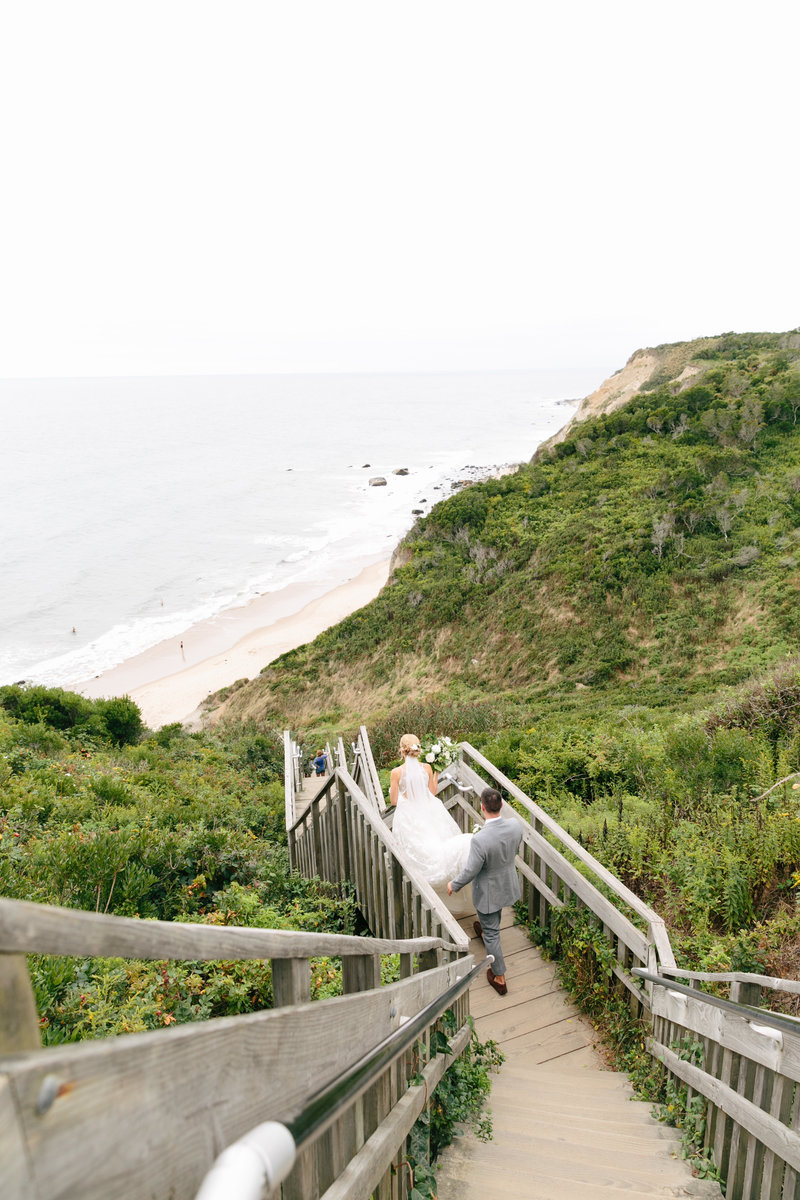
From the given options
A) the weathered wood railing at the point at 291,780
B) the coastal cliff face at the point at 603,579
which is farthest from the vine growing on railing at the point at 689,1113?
the coastal cliff face at the point at 603,579

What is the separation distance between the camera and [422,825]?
6.52 meters

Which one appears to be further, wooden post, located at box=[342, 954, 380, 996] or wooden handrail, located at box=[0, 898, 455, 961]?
wooden post, located at box=[342, 954, 380, 996]

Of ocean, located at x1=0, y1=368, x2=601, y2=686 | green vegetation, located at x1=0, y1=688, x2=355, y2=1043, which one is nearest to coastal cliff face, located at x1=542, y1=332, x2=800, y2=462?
ocean, located at x1=0, y1=368, x2=601, y2=686

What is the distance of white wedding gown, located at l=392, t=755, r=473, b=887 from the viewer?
250 inches

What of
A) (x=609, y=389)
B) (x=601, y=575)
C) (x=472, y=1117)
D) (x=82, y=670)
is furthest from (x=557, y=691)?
(x=609, y=389)

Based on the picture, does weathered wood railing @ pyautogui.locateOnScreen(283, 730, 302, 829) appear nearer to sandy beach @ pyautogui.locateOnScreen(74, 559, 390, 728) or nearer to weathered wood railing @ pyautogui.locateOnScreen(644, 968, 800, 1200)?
weathered wood railing @ pyautogui.locateOnScreen(644, 968, 800, 1200)

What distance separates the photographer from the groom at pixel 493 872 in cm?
537

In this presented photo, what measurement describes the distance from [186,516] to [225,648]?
104 feet

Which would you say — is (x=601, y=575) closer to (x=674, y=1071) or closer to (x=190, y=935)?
(x=674, y=1071)

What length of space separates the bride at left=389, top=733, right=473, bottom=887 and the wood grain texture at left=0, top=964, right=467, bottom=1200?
16.3ft

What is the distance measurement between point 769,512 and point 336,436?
329ft

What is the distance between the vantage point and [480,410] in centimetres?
15900

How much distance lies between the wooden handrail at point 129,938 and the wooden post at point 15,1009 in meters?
0.02

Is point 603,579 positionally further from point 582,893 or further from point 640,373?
point 640,373
